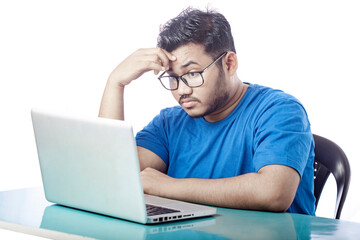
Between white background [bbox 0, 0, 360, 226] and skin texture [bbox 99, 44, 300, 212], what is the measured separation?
50.8 inches

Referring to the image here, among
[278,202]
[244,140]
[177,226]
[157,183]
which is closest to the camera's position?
[177,226]

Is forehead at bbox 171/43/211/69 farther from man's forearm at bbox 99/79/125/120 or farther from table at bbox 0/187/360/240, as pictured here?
table at bbox 0/187/360/240

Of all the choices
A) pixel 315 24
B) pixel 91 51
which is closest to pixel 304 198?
pixel 315 24

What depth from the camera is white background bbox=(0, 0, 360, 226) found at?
3.18m

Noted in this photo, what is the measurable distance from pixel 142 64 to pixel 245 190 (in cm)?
75

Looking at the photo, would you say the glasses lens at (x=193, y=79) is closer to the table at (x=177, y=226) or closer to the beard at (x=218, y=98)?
the beard at (x=218, y=98)

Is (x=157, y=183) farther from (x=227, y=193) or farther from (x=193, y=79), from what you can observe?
(x=193, y=79)

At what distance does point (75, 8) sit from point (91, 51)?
31cm

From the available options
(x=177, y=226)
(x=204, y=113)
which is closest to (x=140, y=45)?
(x=204, y=113)

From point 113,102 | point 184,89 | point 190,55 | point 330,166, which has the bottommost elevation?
point 330,166

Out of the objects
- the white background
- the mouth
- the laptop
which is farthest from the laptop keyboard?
the white background

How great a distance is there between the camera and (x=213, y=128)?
6.77ft

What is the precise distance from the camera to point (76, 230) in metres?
1.24

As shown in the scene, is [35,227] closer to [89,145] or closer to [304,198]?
[89,145]
